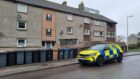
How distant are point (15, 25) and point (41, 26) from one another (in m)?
4.75

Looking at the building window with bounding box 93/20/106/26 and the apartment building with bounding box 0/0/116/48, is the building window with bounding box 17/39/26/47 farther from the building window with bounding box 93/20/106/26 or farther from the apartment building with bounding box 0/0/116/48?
the building window with bounding box 93/20/106/26

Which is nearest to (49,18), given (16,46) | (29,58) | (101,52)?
(16,46)

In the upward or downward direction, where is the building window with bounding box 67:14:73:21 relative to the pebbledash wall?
upward

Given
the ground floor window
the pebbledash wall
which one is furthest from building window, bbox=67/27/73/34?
the pebbledash wall

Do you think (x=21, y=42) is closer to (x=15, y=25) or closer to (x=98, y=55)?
(x=15, y=25)

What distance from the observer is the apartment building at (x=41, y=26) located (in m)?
25.5

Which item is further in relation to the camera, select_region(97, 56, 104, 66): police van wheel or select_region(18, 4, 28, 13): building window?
select_region(18, 4, 28, 13): building window

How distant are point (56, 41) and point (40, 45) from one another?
3.34 metres

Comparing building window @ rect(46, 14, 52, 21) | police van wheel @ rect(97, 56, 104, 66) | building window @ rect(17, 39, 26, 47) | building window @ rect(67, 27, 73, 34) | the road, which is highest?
building window @ rect(46, 14, 52, 21)

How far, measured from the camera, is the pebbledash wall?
2478 centimetres

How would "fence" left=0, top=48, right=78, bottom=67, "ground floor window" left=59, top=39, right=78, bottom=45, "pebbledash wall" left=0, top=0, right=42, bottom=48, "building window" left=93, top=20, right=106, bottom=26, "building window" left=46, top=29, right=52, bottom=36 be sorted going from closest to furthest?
1. "fence" left=0, top=48, right=78, bottom=67
2. "pebbledash wall" left=0, top=0, right=42, bottom=48
3. "building window" left=46, top=29, right=52, bottom=36
4. "ground floor window" left=59, top=39, right=78, bottom=45
5. "building window" left=93, top=20, right=106, bottom=26

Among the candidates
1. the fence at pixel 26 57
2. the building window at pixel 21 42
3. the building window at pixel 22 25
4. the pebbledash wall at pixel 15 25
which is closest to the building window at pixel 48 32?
the pebbledash wall at pixel 15 25

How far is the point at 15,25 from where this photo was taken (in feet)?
86.0

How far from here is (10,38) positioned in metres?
25.5
